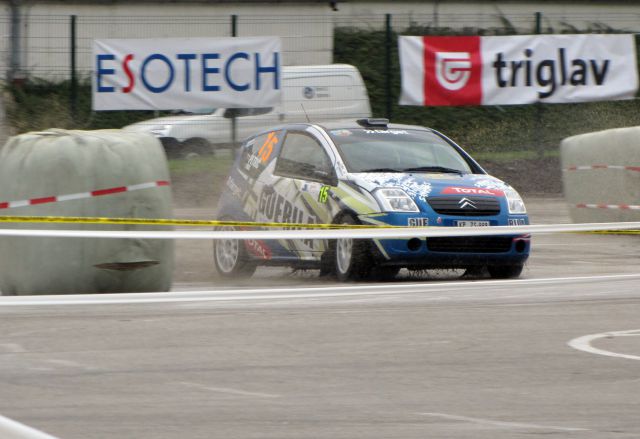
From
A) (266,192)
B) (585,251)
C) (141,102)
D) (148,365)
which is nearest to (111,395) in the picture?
(148,365)

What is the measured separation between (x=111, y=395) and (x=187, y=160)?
590 inches

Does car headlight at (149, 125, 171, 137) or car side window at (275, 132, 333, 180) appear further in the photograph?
car headlight at (149, 125, 171, 137)

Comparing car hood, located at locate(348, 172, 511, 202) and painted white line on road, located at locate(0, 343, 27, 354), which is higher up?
car hood, located at locate(348, 172, 511, 202)

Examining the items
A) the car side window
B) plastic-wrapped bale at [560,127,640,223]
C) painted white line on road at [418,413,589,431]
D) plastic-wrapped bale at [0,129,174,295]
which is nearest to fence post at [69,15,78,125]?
plastic-wrapped bale at [560,127,640,223]

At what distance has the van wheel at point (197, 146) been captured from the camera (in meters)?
21.0

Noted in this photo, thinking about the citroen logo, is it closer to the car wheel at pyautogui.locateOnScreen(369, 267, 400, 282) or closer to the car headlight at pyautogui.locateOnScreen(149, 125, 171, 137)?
the car wheel at pyautogui.locateOnScreen(369, 267, 400, 282)

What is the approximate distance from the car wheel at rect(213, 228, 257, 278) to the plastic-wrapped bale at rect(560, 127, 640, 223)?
5.97 m

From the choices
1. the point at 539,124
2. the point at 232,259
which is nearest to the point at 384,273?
the point at 232,259

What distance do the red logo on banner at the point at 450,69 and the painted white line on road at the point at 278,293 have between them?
32.3 feet

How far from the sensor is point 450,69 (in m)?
21.5

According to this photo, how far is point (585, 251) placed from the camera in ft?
48.9

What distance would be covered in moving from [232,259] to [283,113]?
8.72m

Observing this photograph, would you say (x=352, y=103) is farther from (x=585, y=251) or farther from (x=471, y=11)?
(x=471, y=11)

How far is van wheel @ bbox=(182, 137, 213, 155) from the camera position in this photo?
21.0 m
